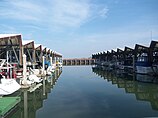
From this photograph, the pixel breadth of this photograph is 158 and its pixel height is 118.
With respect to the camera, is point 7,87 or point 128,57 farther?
point 128,57

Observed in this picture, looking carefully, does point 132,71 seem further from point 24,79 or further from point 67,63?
point 67,63

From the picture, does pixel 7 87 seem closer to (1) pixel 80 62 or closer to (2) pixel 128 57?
(2) pixel 128 57

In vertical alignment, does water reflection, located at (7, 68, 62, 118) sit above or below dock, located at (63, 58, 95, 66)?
below

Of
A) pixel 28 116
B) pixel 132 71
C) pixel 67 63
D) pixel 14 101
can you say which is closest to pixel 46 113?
pixel 28 116

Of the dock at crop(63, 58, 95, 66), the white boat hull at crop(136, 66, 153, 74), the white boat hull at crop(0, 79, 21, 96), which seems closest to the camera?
the white boat hull at crop(0, 79, 21, 96)

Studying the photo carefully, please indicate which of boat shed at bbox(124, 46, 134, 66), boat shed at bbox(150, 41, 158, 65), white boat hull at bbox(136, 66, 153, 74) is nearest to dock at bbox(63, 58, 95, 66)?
boat shed at bbox(124, 46, 134, 66)

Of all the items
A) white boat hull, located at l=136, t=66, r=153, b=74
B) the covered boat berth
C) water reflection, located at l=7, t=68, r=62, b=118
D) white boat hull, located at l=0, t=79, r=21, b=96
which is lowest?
water reflection, located at l=7, t=68, r=62, b=118

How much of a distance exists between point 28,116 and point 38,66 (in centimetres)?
2414

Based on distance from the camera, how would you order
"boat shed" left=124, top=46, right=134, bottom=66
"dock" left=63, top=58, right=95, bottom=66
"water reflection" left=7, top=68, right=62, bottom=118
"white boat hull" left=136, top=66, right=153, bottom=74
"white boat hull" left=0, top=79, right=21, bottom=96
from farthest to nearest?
"dock" left=63, top=58, right=95, bottom=66
"boat shed" left=124, top=46, right=134, bottom=66
"white boat hull" left=136, top=66, right=153, bottom=74
"white boat hull" left=0, top=79, right=21, bottom=96
"water reflection" left=7, top=68, right=62, bottom=118

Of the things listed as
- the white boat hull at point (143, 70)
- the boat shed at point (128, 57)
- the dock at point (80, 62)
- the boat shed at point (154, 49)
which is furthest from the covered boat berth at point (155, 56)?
the dock at point (80, 62)

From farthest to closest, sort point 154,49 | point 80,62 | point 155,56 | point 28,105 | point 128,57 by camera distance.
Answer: point 80,62
point 128,57
point 155,56
point 154,49
point 28,105

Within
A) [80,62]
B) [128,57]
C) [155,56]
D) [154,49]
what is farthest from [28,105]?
[80,62]

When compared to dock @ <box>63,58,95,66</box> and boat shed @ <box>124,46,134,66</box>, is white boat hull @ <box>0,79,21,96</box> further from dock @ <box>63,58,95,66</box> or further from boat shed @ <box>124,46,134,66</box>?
dock @ <box>63,58,95,66</box>

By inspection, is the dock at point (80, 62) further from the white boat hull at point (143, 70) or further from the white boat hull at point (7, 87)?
the white boat hull at point (7, 87)
